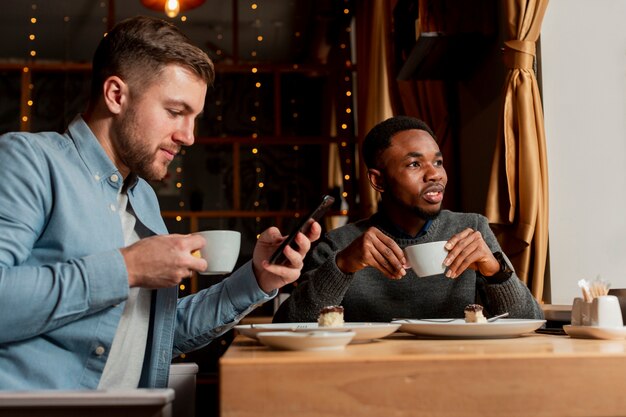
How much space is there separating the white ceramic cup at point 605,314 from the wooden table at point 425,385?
0.33m

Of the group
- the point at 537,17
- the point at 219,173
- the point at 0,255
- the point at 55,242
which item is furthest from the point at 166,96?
the point at 219,173

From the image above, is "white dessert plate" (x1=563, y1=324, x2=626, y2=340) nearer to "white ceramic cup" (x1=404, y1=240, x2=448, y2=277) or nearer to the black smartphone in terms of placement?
"white ceramic cup" (x1=404, y1=240, x2=448, y2=277)

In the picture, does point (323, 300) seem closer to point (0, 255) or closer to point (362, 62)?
point (0, 255)

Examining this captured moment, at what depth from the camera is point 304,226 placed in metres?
1.25

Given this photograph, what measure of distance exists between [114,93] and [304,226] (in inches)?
19.4

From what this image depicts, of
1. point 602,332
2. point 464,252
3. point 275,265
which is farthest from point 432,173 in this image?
point 602,332

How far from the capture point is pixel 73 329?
3.93 ft

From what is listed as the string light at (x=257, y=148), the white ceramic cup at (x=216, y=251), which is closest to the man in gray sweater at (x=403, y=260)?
the white ceramic cup at (x=216, y=251)

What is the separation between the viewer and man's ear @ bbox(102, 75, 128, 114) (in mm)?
1408

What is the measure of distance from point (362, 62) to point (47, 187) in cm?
333

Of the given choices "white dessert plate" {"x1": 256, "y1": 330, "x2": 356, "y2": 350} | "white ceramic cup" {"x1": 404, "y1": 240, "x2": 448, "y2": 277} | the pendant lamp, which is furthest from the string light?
"white dessert plate" {"x1": 256, "y1": 330, "x2": 356, "y2": 350}

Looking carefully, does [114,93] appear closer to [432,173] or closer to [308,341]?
[308,341]

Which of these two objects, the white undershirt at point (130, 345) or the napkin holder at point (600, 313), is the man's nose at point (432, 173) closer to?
the napkin holder at point (600, 313)

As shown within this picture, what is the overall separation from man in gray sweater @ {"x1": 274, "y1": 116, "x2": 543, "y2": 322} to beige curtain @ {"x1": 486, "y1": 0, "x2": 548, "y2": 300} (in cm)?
22
